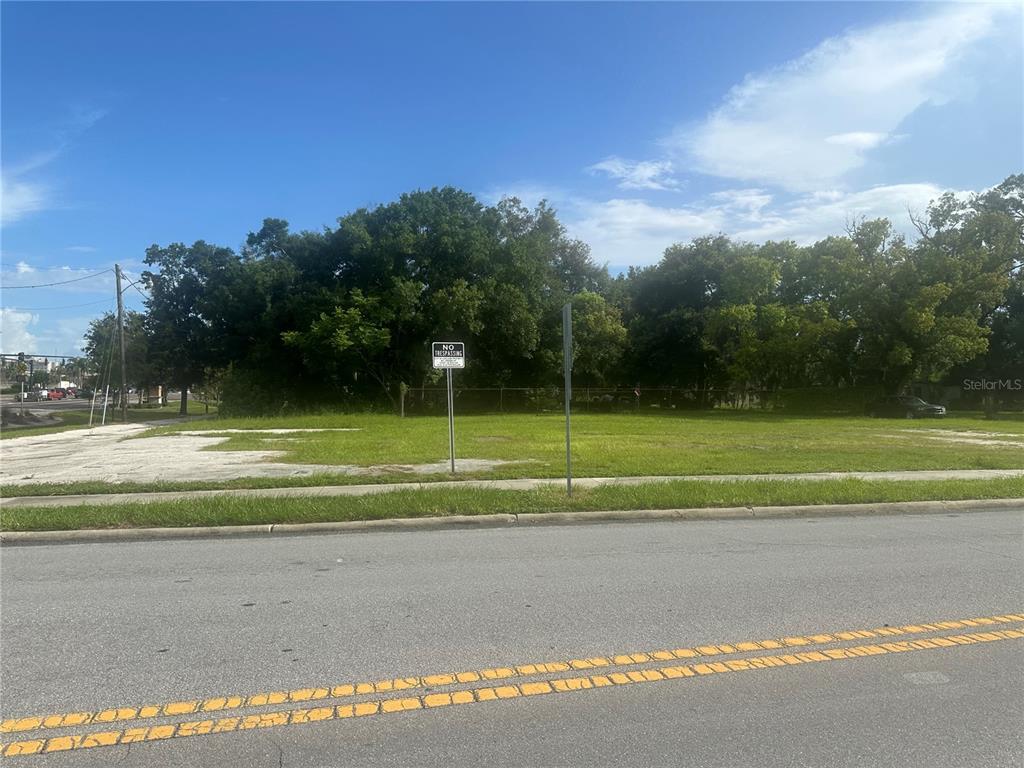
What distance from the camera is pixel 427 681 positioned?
4227 mm

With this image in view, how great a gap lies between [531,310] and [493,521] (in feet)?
135

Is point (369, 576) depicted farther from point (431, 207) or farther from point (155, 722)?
point (431, 207)

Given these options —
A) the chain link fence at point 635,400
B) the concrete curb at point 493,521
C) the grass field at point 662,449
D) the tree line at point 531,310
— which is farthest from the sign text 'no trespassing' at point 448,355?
the chain link fence at point 635,400

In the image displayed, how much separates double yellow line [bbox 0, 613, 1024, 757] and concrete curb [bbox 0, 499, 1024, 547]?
5.02m

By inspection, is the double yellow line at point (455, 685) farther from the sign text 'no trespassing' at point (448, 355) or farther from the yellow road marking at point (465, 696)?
the sign text 'no trespassing' at point (448, 355)

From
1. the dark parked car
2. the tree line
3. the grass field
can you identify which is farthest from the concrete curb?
the dark parked car

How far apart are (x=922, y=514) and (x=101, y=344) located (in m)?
67.8

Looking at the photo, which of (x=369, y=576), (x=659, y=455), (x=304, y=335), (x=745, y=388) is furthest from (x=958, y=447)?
(x=745, y=388)

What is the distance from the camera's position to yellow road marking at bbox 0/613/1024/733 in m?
3.76

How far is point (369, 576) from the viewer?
6.75 metres

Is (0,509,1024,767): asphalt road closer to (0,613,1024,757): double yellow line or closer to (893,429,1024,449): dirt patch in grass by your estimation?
(0,613,1024,757): double yellow line

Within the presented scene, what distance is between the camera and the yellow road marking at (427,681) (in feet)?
12.3

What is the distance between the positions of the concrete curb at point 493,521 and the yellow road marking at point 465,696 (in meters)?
5.23

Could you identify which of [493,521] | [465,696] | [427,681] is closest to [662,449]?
[493,521]
